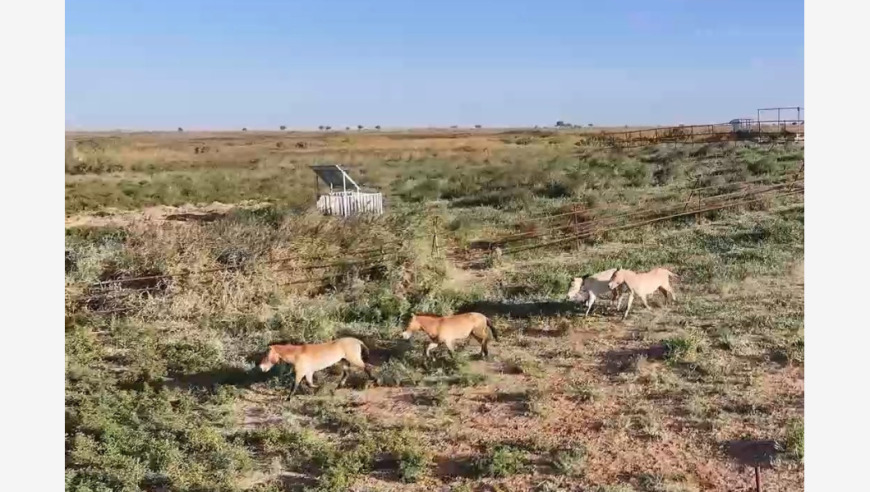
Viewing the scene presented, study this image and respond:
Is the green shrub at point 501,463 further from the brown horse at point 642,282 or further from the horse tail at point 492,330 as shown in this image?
the brown horse at point 642,282

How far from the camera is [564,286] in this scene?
6438 mm

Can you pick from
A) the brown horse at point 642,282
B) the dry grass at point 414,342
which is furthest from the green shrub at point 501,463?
the brown horse at point 642,282

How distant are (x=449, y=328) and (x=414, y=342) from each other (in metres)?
0.44

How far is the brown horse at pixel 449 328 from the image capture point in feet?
18.2

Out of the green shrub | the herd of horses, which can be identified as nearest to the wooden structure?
the herd of horses

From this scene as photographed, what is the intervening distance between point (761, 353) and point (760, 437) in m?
1.06

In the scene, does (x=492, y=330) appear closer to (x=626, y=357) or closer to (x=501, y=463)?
(x=626, y=357)
